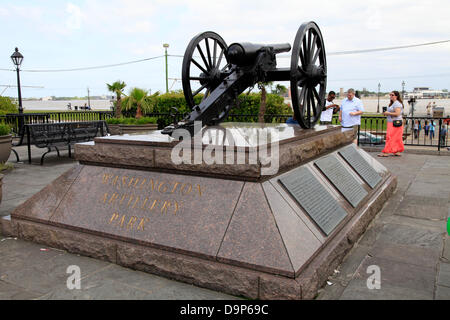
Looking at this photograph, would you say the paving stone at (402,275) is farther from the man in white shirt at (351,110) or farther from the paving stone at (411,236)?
the man in white shirt at (351,110)

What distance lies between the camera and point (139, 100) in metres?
18.4

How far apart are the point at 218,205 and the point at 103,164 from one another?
5.30ft

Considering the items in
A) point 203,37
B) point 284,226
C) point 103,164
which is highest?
point 203,37

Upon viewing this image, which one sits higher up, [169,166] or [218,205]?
[169,166]

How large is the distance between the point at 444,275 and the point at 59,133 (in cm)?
908

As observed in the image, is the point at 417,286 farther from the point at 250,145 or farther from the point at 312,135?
the point at 312,135

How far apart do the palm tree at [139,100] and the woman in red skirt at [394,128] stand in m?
10.6

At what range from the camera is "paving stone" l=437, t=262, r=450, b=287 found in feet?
11.1

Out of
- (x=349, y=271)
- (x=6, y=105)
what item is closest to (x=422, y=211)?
(x=349, y=271)

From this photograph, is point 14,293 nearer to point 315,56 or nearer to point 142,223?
point 142,223

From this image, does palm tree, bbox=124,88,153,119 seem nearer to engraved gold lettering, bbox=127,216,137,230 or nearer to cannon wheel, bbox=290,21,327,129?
cannon wheel, bbox=290,21,327,129

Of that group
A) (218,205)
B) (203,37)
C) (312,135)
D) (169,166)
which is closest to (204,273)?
(218,205)

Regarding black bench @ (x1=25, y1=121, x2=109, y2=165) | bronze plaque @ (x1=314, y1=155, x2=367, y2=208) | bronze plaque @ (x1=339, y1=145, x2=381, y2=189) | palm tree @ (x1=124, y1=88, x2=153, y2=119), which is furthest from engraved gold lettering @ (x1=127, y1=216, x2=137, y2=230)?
palm tree @ (x1=124, y1=88, x2=153, y2=119)

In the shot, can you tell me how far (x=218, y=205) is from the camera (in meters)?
3.69
